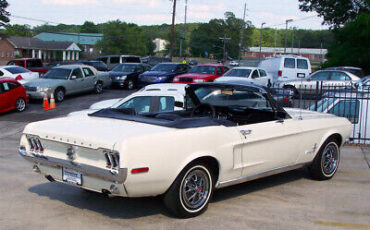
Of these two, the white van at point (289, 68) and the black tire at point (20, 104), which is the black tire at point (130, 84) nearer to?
the white van at point (289, 68)

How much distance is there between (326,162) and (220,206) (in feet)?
7.87

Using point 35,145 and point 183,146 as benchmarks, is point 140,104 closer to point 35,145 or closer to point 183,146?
point 35,145

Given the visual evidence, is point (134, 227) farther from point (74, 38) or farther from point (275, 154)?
point (74, 38)

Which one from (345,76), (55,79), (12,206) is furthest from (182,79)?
(12,206)

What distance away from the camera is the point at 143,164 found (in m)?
4.81

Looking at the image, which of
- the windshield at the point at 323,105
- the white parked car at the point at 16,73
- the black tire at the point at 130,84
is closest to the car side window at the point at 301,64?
the black tire at the point at 130,84

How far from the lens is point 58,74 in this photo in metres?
21.3

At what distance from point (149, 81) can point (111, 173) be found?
20.3m

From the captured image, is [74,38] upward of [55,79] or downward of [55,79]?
upward

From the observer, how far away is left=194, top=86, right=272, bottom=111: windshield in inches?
262

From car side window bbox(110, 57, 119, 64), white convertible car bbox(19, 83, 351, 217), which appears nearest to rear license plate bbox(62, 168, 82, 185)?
white convertible car bbox(19, 83, 351, 217)

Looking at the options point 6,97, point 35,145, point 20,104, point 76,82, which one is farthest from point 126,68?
point 35,145

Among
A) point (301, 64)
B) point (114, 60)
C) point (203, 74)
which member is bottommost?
point (203, 74)

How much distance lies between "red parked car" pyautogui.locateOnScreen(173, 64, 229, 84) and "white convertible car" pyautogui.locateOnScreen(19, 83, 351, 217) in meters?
15.4
